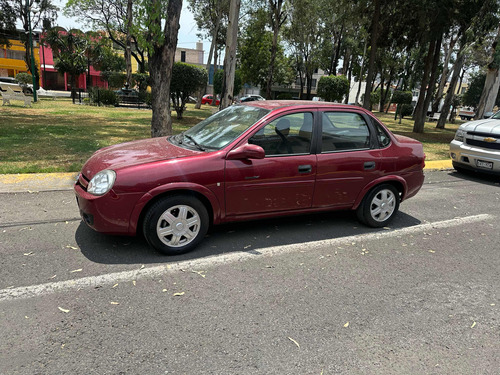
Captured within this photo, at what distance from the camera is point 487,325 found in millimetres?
3016

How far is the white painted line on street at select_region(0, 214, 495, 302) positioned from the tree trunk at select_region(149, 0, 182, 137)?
246 inches

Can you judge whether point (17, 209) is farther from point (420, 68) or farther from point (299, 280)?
point (420, 68)

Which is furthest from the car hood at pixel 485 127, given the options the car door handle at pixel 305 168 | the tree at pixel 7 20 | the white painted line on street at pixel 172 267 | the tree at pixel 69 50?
the tree at pixel 7 20

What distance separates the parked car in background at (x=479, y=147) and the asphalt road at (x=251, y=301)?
12.6ft

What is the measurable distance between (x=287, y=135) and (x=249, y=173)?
729mm

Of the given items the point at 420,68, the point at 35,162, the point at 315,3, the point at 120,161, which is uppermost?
the point at 315,3

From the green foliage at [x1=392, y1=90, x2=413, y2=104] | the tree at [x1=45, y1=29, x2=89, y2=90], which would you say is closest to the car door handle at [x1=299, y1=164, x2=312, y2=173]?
the green foliage at [x1=392, y1=90, x2=413, y2=104]

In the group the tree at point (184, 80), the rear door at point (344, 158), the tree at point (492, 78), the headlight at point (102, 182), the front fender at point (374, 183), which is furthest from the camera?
the tree at point (184, 80)

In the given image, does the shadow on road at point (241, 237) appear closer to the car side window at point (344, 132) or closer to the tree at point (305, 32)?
the car side window at point (344, 132)

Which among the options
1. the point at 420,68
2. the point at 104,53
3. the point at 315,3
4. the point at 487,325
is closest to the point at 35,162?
the point at 487,325

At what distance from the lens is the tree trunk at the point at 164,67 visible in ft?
28.0

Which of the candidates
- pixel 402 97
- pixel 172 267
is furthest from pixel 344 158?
pixel 402 97

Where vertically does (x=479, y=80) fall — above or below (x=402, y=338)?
above

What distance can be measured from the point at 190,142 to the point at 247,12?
29370 mm
